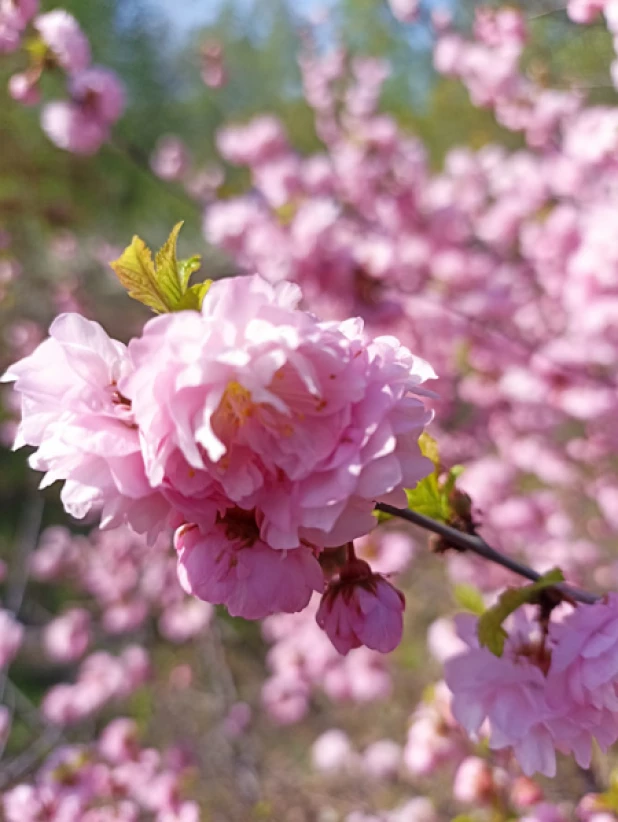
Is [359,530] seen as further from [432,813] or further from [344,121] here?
[344,121]

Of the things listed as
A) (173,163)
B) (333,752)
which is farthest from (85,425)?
(173,163)

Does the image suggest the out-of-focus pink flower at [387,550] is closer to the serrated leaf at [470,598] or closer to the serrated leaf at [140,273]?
the serrated leaf at [470,598]

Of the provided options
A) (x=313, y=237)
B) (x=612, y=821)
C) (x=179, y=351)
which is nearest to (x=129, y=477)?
(x=179, y=351)

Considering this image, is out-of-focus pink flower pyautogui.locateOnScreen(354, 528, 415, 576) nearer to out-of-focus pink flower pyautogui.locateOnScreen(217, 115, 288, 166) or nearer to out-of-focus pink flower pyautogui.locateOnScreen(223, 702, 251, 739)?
out-of-focus pink flower pyautogui.locateOnScreen(223, 702, 251, 739)

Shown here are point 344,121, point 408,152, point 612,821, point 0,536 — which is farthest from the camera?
point 0,536

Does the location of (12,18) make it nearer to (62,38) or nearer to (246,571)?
(62,38)

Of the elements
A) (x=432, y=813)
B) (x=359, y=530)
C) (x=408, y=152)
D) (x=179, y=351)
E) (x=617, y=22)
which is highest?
(x=617, y=22)
